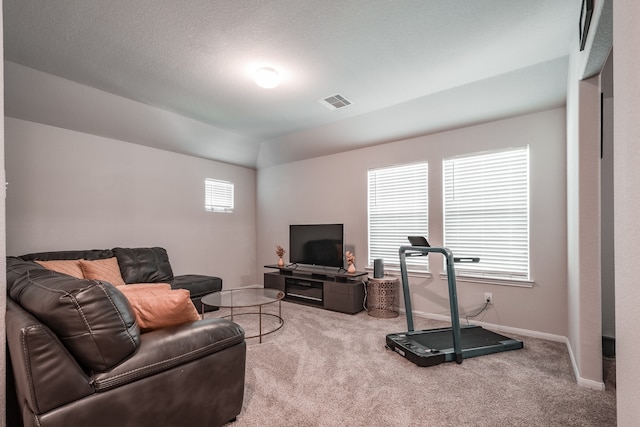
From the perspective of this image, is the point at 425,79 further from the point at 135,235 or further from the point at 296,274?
the point at 135,235

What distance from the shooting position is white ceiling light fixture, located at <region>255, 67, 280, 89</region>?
305 centimetres

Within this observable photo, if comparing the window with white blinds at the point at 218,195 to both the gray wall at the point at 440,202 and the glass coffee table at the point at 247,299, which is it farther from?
the glass coffee table at the point at 247,299

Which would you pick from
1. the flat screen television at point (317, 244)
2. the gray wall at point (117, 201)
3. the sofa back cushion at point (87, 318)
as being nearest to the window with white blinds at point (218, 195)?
the gray wall at point (117, 201)

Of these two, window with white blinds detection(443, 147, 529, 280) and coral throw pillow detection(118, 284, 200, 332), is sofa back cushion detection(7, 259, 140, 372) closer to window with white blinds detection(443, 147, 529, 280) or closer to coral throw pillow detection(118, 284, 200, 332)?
coral throw pillow detection(118, 284, 200, 332)

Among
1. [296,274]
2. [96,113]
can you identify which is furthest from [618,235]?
[96,113]

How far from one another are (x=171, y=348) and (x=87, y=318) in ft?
1.36

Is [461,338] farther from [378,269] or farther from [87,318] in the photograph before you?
[87,318]

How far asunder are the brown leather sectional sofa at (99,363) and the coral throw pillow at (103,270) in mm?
2010

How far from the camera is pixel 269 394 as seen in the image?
7.26 feet

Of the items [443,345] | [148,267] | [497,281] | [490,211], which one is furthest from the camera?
[148,267]

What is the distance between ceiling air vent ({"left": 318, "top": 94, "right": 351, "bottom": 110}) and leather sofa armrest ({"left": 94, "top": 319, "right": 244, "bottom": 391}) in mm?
2929

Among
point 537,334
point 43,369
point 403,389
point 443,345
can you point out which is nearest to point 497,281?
point 537,334

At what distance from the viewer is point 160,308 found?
1.72m

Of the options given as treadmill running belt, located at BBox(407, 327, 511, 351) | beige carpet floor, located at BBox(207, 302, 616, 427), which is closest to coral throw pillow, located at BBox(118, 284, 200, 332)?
beige carpet floor, located at BBox(207, 302, 616, 427)
